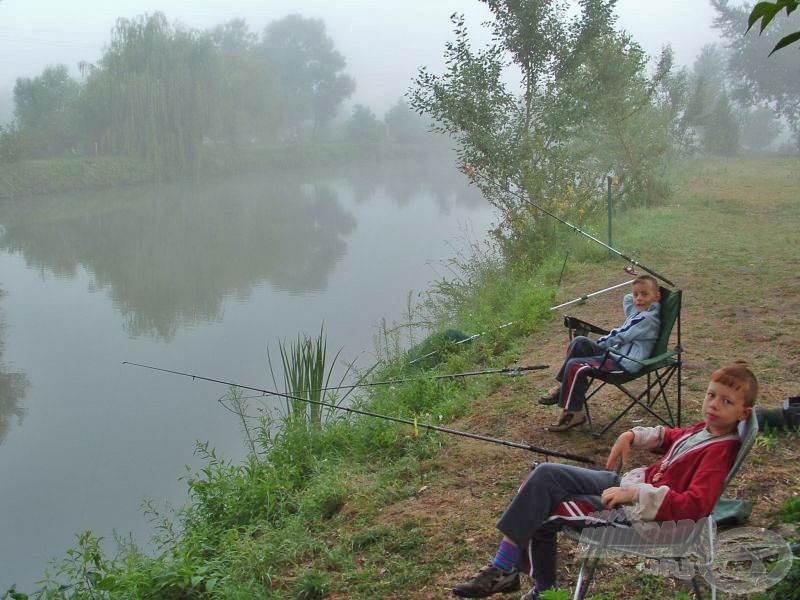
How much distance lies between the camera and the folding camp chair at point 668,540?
225 cm

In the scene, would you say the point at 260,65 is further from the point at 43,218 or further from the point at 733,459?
the point at 733,459

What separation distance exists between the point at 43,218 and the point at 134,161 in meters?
8.36

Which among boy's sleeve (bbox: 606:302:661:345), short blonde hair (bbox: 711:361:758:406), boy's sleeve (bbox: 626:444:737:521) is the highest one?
short blonde hair (bbox: 711:361:758:406)

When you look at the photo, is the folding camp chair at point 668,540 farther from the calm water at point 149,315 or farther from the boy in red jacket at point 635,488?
the calm water at point 149,315

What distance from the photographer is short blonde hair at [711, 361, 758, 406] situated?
2.34m

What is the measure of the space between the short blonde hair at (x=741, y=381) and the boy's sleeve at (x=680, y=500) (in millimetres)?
244

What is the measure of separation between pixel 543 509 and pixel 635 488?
0.32m

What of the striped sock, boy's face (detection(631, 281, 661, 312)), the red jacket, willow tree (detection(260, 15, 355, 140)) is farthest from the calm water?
willow tree (detection(260, 15, 355, 140))

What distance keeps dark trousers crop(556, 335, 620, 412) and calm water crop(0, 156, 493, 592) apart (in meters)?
3.71

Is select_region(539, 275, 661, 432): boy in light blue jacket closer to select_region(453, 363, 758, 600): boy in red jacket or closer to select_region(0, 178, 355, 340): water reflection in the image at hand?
select_region(453, 363, 758, 600): boy in red jacket

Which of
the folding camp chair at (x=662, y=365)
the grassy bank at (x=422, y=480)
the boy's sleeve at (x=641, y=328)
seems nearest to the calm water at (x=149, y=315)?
the grassy bank at (x=422, y=480)

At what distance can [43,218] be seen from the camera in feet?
83.8

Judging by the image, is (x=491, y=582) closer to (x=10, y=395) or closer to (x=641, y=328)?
(x=641, y=328)

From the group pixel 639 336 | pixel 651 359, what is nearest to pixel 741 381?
pixel 651 359
